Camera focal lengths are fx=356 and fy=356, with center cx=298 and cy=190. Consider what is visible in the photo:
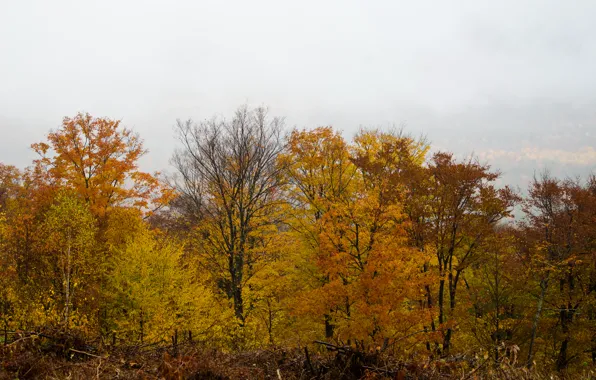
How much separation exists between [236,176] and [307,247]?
5366mm

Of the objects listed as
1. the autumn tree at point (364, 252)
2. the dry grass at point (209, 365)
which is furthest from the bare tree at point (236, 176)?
the dry grass at point (209, 365)

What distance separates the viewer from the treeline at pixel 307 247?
45.1 ft

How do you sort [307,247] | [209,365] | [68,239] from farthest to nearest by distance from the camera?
[307,247], [68,239], [209,365]

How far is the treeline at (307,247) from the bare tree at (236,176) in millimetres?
103

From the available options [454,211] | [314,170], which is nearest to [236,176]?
[314,170]

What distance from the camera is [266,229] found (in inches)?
797

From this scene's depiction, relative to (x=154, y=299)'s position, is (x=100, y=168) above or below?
above

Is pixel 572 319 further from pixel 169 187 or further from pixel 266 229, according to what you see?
pixel 169 187

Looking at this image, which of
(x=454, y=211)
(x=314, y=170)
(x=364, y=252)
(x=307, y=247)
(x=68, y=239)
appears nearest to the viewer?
(x=364, y=252)

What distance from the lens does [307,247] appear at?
57.9 feet

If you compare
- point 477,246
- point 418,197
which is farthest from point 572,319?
point 418,197

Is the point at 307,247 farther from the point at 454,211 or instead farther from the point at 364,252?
the point at 454,211

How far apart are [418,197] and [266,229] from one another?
8.52 m

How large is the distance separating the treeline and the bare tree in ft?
0.34
